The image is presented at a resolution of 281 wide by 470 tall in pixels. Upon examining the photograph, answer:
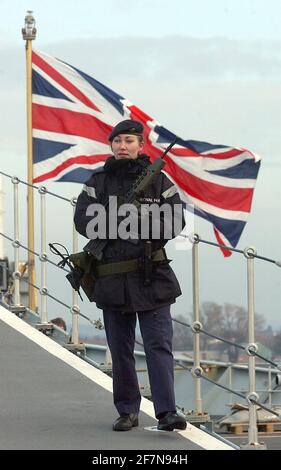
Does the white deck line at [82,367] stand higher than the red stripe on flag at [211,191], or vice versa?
the red stripe on flag at [211,191]

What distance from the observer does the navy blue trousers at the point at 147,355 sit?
787 cm

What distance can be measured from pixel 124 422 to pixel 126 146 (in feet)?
5.25

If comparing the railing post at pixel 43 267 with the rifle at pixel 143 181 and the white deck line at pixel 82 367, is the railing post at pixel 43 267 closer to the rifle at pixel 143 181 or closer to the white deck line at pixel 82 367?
the white deck line at pixel 82 367

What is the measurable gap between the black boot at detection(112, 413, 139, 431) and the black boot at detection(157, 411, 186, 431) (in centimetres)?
21

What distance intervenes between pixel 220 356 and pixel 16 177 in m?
20.5

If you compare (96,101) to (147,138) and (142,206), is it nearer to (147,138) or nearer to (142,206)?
(147,138)

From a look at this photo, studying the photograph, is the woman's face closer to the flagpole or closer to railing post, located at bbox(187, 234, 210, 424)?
railing post, located at bbox(187, 234, 210, 424)

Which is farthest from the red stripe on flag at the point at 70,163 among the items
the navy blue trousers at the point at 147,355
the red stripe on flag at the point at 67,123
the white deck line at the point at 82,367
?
the navy blue trousers at the point at 147,355


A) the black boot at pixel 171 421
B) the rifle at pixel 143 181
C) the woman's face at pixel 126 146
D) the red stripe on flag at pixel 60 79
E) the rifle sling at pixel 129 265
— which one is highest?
the red stripe on flag at pixel 60 79

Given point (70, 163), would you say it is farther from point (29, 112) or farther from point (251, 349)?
point (251, 349)

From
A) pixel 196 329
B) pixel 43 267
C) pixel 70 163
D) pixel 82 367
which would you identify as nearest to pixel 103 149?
pixel 70 163

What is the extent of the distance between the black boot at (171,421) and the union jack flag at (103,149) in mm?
9262

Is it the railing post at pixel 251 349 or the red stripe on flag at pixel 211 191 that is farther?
the red stripe on flag at pixel 211 191

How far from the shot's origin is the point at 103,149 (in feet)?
57.0
